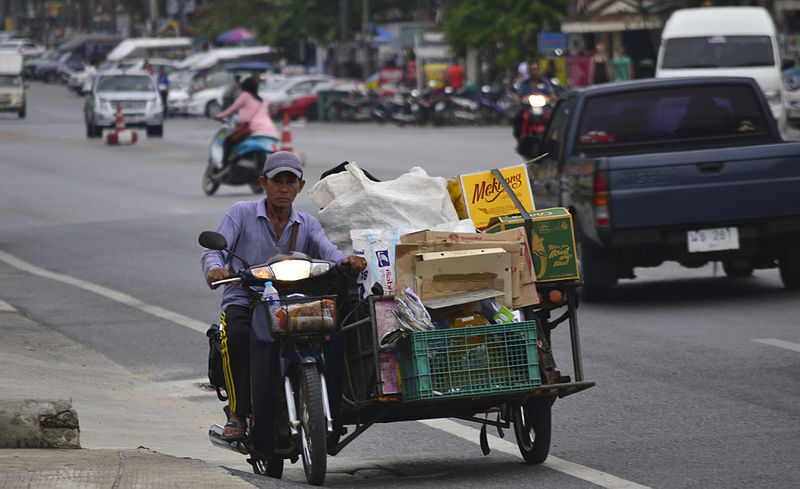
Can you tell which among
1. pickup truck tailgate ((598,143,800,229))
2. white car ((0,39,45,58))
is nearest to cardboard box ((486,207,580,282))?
pickup truck tailgate ((598,143,800,229))

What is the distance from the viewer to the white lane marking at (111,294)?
12.0 m

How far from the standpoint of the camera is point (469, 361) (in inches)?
249

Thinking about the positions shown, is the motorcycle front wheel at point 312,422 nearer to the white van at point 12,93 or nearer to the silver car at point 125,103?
the silver car at point 125,103

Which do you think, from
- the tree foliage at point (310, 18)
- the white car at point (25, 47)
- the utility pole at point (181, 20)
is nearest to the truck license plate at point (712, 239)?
the tree foliage at point (310, 18)

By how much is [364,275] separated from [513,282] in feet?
2.13

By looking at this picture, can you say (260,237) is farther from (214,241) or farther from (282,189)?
(214,241)

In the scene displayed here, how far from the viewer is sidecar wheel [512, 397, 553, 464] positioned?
6.78 meters

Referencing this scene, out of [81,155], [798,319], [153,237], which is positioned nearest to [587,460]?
[798,319]

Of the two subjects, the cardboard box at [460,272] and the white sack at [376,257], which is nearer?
the cardboard box at [460,272]

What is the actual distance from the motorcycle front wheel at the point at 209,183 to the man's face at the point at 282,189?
16.6 m

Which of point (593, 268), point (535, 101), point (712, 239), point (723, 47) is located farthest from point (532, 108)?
point (712, 239)

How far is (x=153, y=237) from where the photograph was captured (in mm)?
17969

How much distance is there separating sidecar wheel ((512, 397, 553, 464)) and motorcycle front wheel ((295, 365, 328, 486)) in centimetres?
100

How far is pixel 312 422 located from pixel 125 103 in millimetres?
Result: 36330
